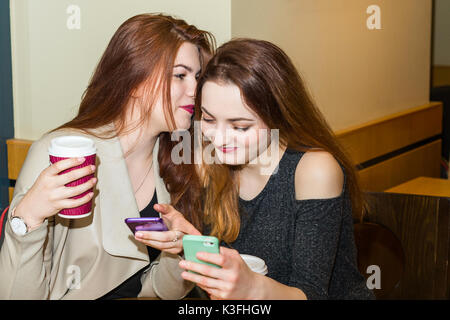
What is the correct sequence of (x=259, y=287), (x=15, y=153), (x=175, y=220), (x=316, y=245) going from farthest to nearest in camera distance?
(x=15, y=153)
(x=175, y=220)
(x=316, y=245)
(x=259, y=287)

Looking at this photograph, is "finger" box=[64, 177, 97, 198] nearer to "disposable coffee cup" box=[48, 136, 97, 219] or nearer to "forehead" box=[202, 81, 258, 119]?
"disposable coffee cup" box=[48, 136, 97, 219]

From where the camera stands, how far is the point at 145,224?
1.69 m

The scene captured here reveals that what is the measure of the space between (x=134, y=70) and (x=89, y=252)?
0.60m

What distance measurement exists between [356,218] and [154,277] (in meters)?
0.77

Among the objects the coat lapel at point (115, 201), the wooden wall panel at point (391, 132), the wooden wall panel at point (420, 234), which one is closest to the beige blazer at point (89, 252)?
the coat lapel at point (115, 201)

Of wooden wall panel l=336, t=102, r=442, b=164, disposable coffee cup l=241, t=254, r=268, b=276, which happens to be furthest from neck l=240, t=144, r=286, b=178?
wooden wall panel l=336, t=102, r=442, b=164

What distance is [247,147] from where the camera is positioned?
182cm

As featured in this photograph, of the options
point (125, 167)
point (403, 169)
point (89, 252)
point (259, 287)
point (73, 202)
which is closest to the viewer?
point (259, 287)

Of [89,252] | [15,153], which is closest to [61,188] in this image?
[89,252]

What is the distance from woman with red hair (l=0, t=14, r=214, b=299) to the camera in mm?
1965

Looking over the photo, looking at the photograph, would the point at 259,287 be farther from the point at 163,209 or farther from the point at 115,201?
the point at 115,201

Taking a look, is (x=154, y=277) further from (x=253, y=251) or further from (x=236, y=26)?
(x=236, y=26)

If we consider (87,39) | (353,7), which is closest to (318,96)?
(353,7)

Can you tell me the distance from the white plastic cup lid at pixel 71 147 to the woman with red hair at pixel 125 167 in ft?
0.89
